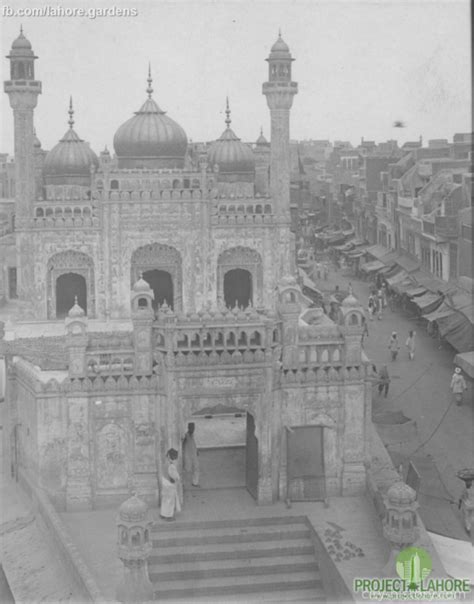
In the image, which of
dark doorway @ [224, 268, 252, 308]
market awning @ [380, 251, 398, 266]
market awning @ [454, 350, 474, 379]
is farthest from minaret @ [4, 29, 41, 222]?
market awning @ [380, 251, 398, 266]

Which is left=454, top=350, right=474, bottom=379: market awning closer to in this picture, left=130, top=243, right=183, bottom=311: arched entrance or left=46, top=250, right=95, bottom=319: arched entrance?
left=130, top=243, right=183, bottom=311: arched entrance

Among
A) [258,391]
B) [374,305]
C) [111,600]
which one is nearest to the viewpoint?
[111,600]

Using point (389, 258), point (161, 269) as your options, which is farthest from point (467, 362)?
point (389, 258)

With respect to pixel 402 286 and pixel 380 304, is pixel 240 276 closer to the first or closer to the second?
pixel 380 304

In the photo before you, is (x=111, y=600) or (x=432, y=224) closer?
(x=111, y=600)

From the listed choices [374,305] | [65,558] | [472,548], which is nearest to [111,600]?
[65,558]

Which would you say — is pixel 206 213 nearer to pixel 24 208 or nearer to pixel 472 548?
pixel 24 208
